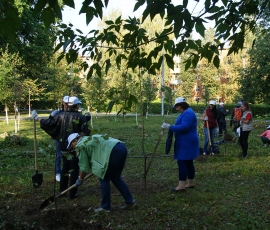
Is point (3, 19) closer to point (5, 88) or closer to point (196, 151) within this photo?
point (196, 151)

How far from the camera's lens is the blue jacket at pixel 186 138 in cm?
501

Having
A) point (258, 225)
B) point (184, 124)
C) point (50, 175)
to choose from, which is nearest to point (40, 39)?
point (50, 175)

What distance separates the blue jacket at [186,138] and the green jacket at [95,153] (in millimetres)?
1314

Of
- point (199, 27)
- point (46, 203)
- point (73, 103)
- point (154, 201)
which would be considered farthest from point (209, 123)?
point (199, 27)

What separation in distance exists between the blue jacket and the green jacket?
4.31 ft

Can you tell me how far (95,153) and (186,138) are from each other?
5.36ft

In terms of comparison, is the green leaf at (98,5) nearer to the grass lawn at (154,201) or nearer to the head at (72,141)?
the grass lawn at (154,201)

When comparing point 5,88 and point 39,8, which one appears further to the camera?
point 5,88

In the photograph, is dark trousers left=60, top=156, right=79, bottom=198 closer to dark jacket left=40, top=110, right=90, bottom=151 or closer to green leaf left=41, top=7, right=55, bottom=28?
dark jacket left=40, top=110, right=90, bottom=151

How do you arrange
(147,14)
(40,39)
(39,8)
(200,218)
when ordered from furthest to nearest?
1. (40,39)
2. (200,218)
3. (147,14)
4. (39,8)

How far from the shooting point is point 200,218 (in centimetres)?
416

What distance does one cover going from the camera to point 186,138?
5.08 meters

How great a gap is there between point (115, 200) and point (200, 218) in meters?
1.38

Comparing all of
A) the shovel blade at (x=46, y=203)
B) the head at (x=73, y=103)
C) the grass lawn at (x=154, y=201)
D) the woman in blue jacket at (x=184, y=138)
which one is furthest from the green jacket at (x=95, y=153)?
the woman in blue jacket at (x=184, y=138)
